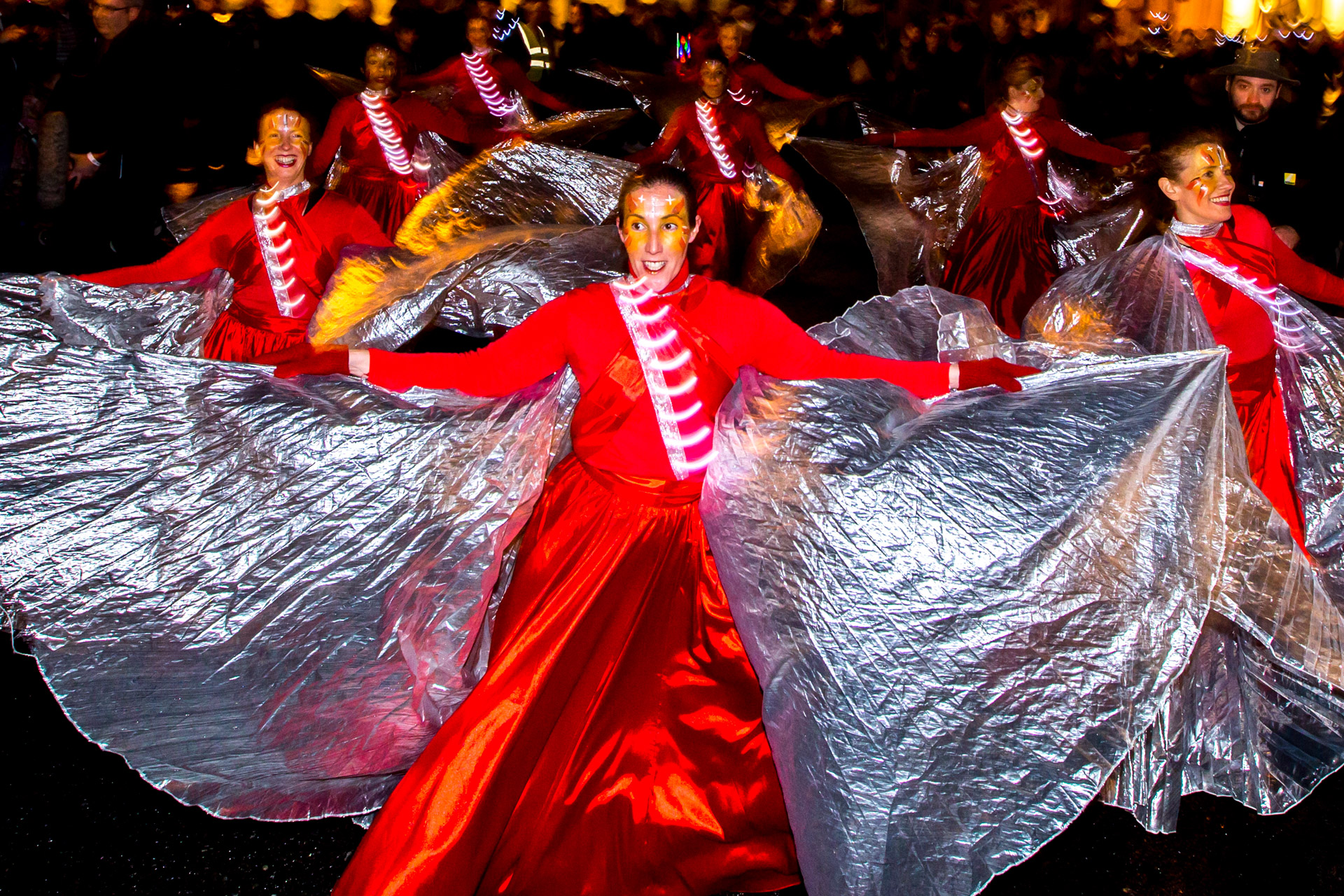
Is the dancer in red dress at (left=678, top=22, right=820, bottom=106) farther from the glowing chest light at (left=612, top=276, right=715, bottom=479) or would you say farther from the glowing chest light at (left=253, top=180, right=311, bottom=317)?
the glowing chest light at (left=612, top=276, right=715, bottom=479)

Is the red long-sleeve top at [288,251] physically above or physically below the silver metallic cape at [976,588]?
above

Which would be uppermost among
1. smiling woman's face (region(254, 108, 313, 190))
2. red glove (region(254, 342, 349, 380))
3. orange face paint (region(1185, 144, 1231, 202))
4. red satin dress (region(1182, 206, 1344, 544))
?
smiling woman's face (region(254, 108, 313, 190))

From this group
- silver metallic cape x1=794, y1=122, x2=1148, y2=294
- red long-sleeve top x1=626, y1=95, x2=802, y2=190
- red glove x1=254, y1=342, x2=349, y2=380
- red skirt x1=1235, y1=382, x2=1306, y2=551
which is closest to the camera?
red glove x1=254, y1=342, x2=349, y2=380

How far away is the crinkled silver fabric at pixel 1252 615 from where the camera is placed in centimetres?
266

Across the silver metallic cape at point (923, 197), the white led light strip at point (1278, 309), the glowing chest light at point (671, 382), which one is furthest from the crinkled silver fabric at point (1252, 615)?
the silver metallic cape at point (923, 197)

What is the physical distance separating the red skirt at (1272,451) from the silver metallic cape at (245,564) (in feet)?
6.62

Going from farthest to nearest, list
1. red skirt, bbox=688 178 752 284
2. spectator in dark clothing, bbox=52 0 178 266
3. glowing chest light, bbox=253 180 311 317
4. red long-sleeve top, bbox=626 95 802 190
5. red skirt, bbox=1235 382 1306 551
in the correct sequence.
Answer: red skirt, bbox=688 178 752 284
red long-sleeve top, bbox=626 95 802 190
spectator in dark clothing, bbox=52 0 178 266
glowing chest light, bbox=253 180 311 317
red skirt, bbox=1235 382 1306 551

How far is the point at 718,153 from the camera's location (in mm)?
6867

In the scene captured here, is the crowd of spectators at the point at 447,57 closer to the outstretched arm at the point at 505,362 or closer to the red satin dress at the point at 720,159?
the red satin dress at the point at 720,159

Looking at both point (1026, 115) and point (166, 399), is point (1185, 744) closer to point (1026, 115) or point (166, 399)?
point (166, 399)

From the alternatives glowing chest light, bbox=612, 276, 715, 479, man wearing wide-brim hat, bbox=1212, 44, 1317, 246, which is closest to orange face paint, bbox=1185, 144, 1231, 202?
man wearing wide-brim hat, bbox=1212, 44, 1317, 246

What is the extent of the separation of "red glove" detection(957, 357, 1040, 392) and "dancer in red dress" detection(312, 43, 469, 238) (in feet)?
13.5

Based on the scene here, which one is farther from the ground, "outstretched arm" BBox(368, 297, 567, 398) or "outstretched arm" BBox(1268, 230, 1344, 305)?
"outstretched arm" BBox(368, 297, 567, 398)

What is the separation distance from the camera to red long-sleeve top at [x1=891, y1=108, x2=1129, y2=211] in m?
5.59
